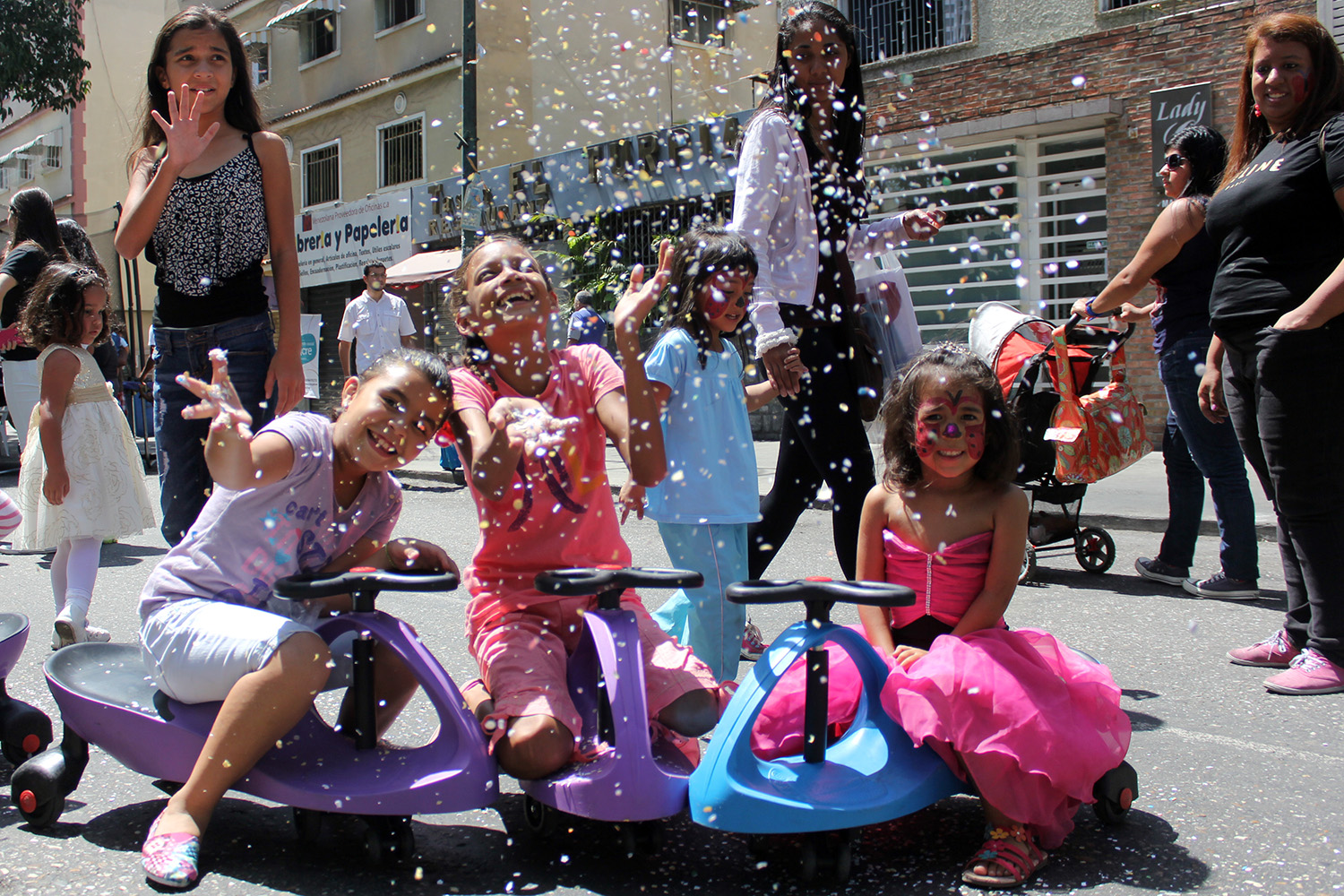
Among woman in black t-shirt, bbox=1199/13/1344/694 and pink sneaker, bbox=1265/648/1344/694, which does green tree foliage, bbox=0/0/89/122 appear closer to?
woman in black t-shirt, bbox=1199/13/1344/694

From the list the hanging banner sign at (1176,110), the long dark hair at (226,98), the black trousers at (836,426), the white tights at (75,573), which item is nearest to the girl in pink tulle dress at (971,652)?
the black trousers at (836,426)

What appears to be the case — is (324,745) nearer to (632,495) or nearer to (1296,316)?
(632,495)

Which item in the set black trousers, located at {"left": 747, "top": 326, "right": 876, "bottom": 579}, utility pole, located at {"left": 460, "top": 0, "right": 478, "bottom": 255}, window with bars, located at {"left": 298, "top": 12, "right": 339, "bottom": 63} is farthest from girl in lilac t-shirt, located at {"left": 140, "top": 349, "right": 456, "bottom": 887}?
window with bars, located at {"left": 298, "top": 12, "right": 339, "bottom": 63}

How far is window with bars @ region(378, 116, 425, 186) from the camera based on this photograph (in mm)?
18719

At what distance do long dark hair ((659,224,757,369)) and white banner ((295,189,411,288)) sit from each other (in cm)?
1569

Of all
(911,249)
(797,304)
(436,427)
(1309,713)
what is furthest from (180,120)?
(911,249)

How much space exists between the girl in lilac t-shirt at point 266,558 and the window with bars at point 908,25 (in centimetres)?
1182

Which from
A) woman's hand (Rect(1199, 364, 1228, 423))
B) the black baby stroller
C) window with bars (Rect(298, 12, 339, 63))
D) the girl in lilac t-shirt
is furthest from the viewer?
window with bars (Rect(298, 12, 339, 63))

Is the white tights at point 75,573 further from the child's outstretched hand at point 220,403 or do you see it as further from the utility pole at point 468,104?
the utility pole at point 468,104

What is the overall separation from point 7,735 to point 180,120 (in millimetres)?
1612

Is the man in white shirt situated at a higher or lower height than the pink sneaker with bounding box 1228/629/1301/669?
higher

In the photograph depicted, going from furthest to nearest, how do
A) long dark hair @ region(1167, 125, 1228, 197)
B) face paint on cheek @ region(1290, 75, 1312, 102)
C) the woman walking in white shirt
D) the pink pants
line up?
long dark hair @ region(1167, 125, 1228, 197)
face paint on cheek @ region(1290, 75, 1312, 102)
the woman walking in white shirt
the pink pants

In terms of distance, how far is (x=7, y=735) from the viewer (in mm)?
2596

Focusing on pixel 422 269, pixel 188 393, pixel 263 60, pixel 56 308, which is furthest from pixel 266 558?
pixel 263 60
